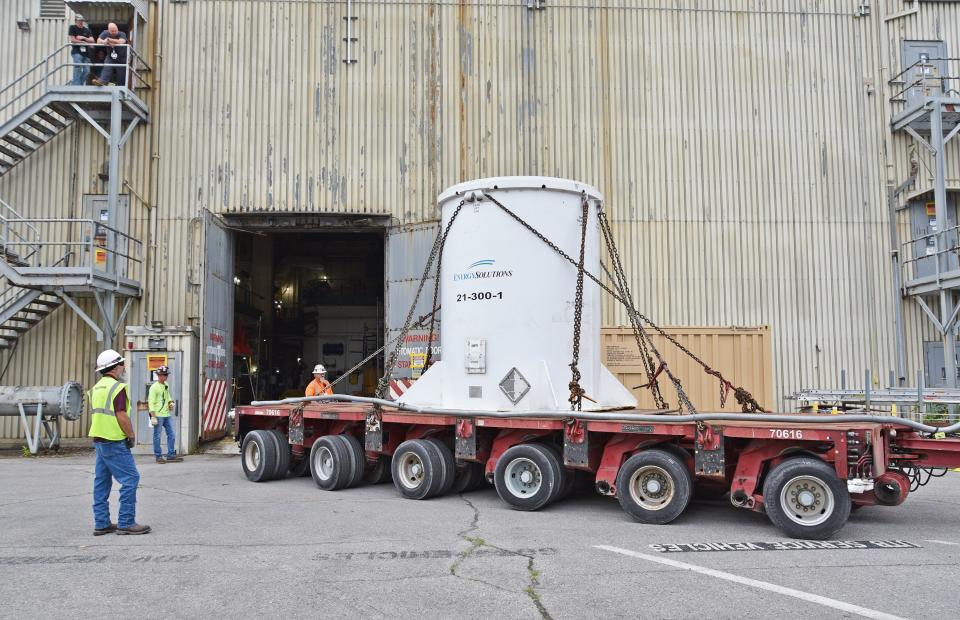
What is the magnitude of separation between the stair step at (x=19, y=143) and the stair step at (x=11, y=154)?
6.5 inches

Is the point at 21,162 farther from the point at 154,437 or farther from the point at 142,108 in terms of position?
the point at 154,437

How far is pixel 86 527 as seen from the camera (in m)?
7.91

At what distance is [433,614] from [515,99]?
1513cm

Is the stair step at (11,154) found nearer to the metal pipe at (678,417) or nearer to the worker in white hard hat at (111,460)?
the worker in white hard hat at (111,460)

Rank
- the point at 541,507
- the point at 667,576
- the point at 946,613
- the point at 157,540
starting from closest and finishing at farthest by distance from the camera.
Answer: the point at 946,613
the point at 667,576
the point at 157,540
the point at 541,507

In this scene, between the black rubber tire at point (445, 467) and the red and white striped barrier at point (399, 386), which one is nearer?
the black rubber tire at point (445, 467)

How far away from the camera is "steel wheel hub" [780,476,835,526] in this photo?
704 centimetres

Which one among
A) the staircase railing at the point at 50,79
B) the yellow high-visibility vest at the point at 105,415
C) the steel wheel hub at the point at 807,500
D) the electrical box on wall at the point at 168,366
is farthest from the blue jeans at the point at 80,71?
the steel wheel hub at the point at 807,500

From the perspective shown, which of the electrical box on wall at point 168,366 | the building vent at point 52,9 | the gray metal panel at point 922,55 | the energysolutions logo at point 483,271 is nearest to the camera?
the energysolutions logo at point 483,271

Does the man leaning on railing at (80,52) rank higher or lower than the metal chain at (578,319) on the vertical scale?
higher

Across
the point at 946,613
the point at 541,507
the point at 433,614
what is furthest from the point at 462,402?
the point at 946,613

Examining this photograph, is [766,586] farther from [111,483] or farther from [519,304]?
[111,483]

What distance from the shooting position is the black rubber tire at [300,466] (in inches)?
467

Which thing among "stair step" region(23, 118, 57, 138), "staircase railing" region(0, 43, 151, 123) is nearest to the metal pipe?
"staircase railing" region(0, 43, 151, 123)
